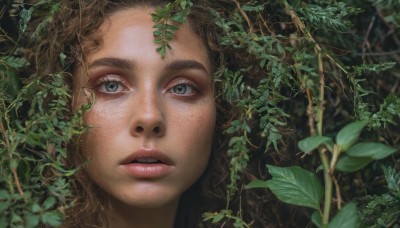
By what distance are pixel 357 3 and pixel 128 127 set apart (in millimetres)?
842

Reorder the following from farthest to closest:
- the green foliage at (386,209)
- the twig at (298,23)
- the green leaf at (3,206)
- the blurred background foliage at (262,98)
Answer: the twig at (298,23)
the green foliage at (386,209)
the blurred background foliage at (262,98)
the green leaf at (3,206)

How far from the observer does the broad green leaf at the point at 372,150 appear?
1344 mm

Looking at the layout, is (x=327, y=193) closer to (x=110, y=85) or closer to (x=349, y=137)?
(x=349, y=137)

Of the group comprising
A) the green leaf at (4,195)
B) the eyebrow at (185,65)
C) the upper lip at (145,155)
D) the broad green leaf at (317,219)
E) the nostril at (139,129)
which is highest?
the eyebrow at (185,65)

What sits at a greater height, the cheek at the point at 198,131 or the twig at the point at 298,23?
the twig at the point at 298,23

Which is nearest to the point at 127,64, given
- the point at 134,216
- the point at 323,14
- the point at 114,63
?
the point at 114,63

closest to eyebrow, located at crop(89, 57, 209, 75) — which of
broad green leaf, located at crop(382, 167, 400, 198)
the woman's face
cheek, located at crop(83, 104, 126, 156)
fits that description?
the woman's face

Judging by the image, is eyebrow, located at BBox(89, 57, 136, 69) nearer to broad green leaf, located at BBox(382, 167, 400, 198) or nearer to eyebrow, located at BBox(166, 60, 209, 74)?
eyebrow, located at BBox(166, 60, 209, 74)

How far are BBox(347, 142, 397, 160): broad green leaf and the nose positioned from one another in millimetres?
475

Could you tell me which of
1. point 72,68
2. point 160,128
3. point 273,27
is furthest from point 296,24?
point 72,68

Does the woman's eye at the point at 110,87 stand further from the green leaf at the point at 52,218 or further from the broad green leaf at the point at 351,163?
the broad green leaf at the point at 351,163

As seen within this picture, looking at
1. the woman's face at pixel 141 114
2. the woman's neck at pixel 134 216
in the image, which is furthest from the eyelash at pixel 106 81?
the woman's neck at pixel 134 216

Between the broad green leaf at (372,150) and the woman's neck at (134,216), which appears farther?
the woman's neck at (134,216)

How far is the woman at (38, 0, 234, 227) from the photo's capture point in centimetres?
169
